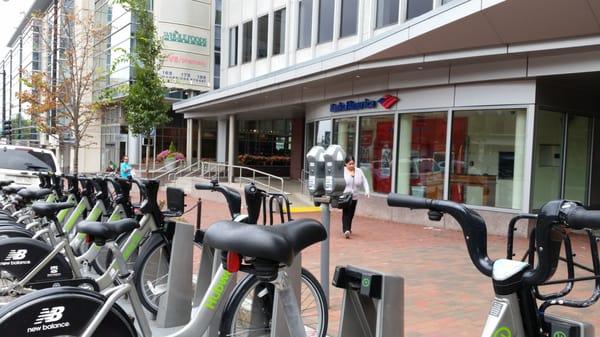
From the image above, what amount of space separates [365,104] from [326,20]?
5672 millimetres

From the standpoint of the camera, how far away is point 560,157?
12281 millimetres

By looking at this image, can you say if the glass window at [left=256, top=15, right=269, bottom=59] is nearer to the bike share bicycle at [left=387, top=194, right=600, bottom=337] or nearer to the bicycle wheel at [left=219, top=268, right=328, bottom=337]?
the bicycle wheel at [left=219, top=268, right=328, bottom=337]

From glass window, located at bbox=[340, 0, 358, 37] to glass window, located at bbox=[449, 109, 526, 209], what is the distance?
6.54 metres

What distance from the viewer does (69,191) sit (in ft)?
23.1

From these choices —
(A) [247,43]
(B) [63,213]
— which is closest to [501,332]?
(B) [63,213]

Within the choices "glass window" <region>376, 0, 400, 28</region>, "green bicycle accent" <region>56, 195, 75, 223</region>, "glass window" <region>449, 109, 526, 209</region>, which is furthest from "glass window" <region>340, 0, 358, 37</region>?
"green bicycle accent" <region>56, 195, 75, 223</region>

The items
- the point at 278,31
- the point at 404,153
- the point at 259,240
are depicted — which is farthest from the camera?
the point at 278,31

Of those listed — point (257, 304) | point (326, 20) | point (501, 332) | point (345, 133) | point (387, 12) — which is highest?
point (326, 20)

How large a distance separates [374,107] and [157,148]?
2668 cm

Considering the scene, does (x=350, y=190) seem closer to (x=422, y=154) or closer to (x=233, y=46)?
(x=422, y=154)

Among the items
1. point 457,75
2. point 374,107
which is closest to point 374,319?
point 457,75

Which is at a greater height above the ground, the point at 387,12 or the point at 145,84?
the point at 387,12

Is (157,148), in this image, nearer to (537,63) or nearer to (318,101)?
(318,101)

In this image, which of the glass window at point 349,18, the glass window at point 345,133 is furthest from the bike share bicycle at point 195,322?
the glass window at point 349,18
